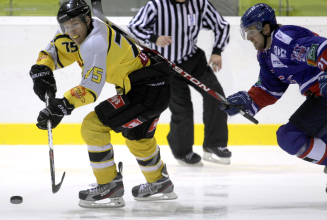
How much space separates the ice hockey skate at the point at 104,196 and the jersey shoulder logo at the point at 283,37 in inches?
42.1

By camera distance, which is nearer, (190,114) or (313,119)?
(313,119)

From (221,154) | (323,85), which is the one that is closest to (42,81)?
(323,85)

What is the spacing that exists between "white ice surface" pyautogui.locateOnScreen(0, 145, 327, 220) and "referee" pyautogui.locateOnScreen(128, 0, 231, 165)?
0.60ft

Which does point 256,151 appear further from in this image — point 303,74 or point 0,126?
point 0,126

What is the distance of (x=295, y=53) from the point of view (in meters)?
1.92

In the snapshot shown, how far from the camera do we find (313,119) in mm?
2029

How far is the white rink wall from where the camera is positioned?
4.27 m

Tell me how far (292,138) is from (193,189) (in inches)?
28.9

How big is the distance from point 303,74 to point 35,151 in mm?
2691

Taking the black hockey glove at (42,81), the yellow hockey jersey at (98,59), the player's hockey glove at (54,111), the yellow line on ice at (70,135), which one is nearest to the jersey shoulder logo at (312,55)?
Answer: the yellow hockey jersey at (98,59)

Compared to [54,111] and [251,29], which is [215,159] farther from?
[54,111]

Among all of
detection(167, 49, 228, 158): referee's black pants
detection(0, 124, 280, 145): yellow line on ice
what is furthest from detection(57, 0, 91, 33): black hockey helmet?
detection(0, 124, 280, 145): yellow line on ice

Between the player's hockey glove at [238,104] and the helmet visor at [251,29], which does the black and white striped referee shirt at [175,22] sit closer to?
the player's hockey glove at [238,104]

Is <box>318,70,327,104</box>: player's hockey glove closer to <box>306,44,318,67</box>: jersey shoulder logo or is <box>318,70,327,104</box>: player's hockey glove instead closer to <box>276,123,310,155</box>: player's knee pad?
<box>306,44,318,67</box>: jersey shoulder logo
